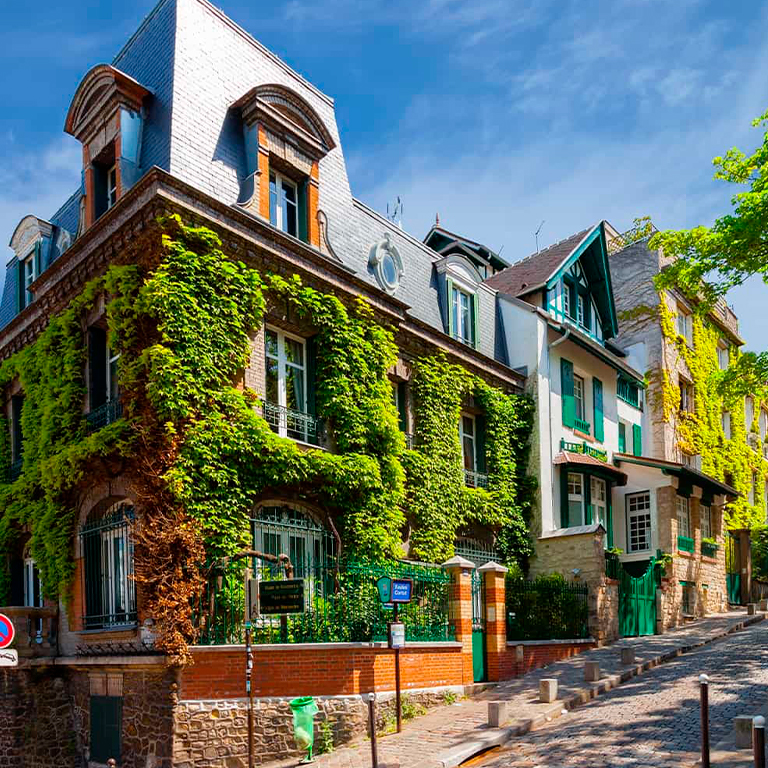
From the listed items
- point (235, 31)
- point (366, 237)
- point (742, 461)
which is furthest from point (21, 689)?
point (742, 461)

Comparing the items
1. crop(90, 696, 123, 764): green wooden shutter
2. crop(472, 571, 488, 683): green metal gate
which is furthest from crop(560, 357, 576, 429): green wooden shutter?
crop(90, 696, 123, 764): green wooden shutter

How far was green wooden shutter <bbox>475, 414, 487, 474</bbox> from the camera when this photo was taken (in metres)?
23.1

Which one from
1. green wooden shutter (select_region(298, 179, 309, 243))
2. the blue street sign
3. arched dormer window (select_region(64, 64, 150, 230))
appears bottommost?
the blue street sign

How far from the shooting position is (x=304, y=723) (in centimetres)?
1318

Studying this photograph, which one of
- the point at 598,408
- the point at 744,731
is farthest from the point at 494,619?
the point at 598,408

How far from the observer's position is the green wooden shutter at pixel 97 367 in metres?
17.2

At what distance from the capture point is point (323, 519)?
17344mm

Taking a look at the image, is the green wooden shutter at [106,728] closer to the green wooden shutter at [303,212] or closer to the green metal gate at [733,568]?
the green wooden shutter at [303,212]

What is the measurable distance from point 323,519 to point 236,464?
282cm

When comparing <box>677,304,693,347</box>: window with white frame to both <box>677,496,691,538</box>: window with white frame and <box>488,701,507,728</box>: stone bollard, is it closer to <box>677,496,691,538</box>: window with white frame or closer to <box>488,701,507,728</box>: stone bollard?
<box>677,496,691,538</box>: window with white frame

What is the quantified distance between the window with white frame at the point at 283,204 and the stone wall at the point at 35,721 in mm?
9376

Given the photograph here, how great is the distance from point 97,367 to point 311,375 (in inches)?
162

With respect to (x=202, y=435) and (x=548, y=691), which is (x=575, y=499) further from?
(x=202, y=435)

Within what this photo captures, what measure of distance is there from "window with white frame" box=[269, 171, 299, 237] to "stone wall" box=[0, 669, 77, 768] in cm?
938
